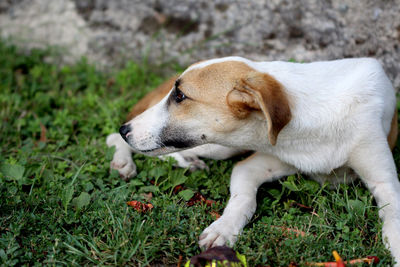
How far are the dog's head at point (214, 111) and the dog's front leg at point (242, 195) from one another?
0.30 meters

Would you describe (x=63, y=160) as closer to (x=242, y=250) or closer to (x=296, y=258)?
(x=242, y=250)

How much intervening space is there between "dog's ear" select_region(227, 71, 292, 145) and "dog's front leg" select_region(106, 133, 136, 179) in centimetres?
119

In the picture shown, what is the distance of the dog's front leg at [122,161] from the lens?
3635mm

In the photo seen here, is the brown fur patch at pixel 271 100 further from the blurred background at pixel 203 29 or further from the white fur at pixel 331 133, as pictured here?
the blurred background at pixel 203 29

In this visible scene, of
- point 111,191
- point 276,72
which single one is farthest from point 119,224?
point 276,72

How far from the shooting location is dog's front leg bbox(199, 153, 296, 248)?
279 centimetres

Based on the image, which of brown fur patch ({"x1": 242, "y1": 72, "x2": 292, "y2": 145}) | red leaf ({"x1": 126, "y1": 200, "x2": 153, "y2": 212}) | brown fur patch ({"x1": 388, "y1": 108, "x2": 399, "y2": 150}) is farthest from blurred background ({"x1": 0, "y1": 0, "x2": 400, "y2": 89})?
red leaf ({"x1": 126, "y1": 200, "x2": 153, "y2": 212})

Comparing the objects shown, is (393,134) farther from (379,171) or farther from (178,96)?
(178,96)

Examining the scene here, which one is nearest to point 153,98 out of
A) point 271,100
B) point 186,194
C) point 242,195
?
point 186,194

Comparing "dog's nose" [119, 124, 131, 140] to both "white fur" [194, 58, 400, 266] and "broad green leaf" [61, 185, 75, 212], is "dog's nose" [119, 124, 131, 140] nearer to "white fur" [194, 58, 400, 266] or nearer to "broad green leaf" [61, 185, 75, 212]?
"broad green leaf" [61, 185, 75, 212]

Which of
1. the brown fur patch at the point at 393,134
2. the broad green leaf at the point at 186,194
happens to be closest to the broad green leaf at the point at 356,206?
the brown fur patch at the point at 393,134

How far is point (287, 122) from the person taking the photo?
2.78m

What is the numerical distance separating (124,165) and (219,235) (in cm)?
124

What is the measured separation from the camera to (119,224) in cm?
279
